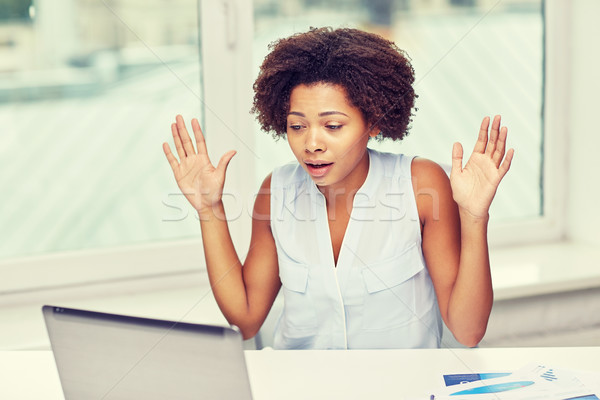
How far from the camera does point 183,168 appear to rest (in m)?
1.38

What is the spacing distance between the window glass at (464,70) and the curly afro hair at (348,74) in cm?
63

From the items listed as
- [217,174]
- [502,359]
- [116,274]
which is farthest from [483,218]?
[116,274]

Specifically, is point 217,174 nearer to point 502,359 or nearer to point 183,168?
point 183,168

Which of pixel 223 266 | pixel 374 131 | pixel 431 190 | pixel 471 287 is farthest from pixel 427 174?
pixel 223 266

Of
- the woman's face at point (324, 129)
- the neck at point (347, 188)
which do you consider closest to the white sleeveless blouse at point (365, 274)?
the neck at point (347, 188)

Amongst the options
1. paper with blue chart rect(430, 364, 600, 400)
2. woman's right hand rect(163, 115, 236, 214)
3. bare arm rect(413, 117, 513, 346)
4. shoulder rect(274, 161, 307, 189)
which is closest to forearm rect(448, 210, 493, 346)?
bare arm rect(413, 117, 513, 346)

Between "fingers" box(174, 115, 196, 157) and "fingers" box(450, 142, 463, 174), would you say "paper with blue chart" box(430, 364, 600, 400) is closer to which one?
"fingers" box(450, 142, 463, 174)

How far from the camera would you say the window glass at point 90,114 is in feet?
6.08

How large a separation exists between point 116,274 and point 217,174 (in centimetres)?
76

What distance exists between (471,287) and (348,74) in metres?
0.47

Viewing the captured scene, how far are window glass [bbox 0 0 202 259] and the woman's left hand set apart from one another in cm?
97

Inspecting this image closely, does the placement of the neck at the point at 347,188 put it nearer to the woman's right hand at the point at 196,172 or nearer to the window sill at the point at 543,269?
the woman's right hand at the point at 196,172

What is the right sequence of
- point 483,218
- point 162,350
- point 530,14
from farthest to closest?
point 530,14, point 483,218, point 162,350

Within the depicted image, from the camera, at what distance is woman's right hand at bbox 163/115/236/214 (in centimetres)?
136
